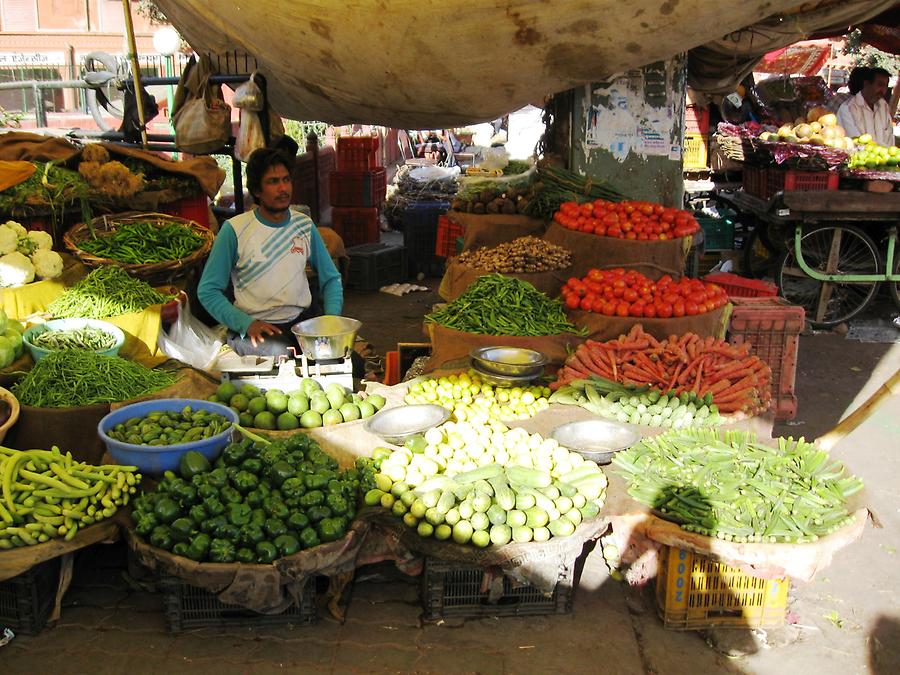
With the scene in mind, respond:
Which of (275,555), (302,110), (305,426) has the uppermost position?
(302,110)

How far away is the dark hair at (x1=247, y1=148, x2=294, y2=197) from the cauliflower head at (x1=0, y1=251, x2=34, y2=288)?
1.46 meters

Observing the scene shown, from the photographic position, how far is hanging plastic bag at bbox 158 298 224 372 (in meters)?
5.09

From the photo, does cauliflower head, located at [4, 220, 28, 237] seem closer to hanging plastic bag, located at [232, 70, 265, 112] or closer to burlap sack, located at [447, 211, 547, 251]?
hanging plastic bag, located at [232, 70, 265, 112]

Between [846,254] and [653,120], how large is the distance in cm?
283

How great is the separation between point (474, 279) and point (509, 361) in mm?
1785

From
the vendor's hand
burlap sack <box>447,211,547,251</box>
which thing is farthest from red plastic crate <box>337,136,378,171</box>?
the vendor's hand

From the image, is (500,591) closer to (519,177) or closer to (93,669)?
(93,669)

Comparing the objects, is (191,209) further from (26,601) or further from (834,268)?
(834,268)

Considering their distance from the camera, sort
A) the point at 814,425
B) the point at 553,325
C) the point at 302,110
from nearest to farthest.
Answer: the point at 553,325
the point at 814,425
the point at 302,110

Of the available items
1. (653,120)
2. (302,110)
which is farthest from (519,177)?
(302,110)

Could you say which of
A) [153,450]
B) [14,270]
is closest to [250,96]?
[14,270]

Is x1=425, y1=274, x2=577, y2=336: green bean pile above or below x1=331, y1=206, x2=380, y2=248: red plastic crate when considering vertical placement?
below

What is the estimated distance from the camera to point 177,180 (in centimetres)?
634

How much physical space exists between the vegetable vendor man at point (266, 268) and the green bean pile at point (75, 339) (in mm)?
583
